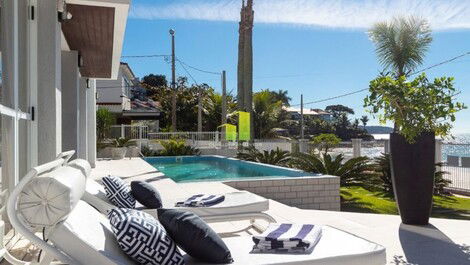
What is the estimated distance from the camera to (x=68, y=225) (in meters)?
2.33

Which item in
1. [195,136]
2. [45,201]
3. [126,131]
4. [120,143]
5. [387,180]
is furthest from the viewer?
[195,136]

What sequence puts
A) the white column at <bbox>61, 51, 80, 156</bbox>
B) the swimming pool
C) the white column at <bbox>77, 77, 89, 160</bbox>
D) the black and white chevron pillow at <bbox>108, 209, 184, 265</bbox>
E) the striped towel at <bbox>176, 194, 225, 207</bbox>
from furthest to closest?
1. the swimming pool
2. the white column at <bbox>77, 77, 89, 160</bbox>
3. the white column at <bbox>61, 51, 80, 156</bbox>
4. the striped towel at <bbox>176, 194, 225, 207</bbox>
5. the black and white chevron pillow at <bbox>108, 209, 184, 265</bbox>

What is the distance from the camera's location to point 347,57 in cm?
5466

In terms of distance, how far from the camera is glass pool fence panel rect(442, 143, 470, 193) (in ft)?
40.0

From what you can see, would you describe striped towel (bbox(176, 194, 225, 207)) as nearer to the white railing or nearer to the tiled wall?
the tiled wall

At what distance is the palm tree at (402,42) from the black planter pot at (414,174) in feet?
36.0

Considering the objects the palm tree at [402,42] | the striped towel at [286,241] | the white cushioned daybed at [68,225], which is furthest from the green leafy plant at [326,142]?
the white cushioned daybed at [68,225]

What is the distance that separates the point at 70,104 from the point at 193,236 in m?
7.92

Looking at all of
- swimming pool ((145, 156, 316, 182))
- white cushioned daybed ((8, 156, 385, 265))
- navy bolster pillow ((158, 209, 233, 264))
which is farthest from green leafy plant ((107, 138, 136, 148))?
navy bolster pillow ((158, 209, 233, 264))

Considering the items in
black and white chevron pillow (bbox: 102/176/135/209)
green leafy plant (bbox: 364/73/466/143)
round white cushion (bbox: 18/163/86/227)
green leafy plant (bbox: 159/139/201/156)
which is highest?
green leafy plant (bbox: 364/73/466/143)

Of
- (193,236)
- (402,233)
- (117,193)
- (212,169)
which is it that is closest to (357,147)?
(212,169)

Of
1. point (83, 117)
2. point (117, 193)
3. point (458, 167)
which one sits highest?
point (83, 117)

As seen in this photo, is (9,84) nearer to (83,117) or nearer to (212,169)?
(83,117)

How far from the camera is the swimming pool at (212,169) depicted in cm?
1217
